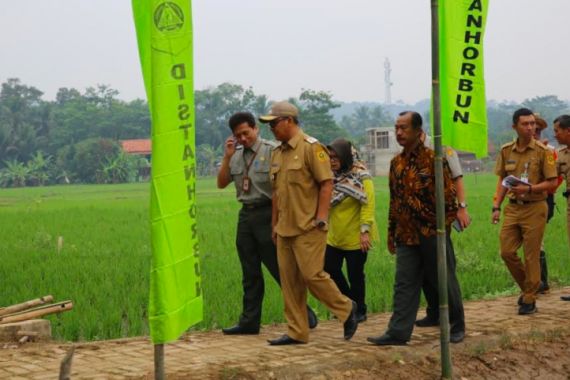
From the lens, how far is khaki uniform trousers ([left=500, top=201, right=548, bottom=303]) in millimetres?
6527

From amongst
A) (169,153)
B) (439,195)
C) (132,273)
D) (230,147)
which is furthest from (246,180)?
(132,273)

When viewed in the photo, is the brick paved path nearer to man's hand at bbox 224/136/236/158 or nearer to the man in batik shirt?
the man in batik shirt

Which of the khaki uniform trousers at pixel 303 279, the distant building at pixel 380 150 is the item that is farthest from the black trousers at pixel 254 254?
the distant building at pixel 380 150

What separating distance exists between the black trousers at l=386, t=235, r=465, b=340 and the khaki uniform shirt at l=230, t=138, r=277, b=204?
1.09 metres

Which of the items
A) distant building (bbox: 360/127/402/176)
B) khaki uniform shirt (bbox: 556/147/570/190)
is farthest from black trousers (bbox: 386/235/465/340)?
distant building (bbox: 360/127/402/176)

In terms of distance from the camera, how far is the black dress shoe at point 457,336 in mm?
5436

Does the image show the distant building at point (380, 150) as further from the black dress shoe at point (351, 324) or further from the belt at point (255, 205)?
the black dress shoe at point (351, 324)

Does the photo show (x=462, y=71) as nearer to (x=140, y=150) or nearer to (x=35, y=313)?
(x=35, y=313)

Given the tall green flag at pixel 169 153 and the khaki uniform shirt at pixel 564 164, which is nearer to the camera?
the tall green flag at pixel 169 153

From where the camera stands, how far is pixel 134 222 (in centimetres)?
1989

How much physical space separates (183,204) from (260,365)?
1.39 metres

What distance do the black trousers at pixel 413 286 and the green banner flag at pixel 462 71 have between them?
0.93 m

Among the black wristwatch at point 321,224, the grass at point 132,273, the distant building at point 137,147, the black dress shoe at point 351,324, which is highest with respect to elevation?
the distant building at point 137,147

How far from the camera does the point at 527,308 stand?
650 centimetres
